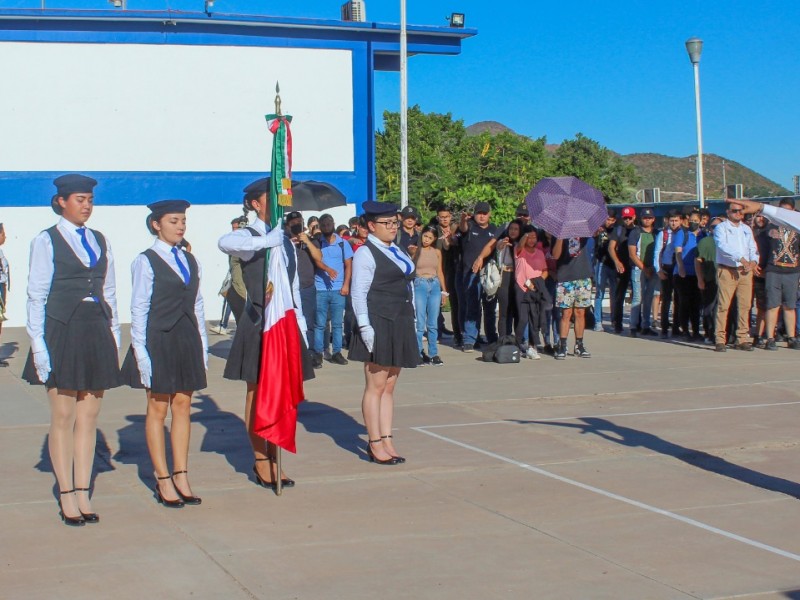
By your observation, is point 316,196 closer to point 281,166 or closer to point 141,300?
point 281,166

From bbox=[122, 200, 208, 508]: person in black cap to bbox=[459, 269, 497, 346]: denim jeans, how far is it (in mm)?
7995

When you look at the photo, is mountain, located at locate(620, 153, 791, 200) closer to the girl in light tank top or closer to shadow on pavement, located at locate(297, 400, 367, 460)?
the girl in light tank top

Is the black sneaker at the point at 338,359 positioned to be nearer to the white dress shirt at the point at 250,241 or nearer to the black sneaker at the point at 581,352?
the black sneaker at the point at 581,352

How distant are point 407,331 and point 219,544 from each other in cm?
259

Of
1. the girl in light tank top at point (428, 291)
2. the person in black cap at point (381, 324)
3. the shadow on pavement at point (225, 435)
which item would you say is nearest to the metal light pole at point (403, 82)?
the girl in light tank top at point (428, 291)

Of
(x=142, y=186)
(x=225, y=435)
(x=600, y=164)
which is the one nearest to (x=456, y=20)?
(x=142, y=186)

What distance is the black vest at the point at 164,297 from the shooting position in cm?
674

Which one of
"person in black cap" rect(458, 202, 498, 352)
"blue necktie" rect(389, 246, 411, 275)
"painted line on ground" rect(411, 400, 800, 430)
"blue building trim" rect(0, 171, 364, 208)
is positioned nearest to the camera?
"blue necktie" rect(389, 246, 411, 275)

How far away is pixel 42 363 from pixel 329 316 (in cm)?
789

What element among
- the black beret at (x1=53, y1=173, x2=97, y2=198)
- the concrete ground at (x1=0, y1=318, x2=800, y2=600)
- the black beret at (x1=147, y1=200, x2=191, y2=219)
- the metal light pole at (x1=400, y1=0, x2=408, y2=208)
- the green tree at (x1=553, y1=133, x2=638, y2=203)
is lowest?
the concrete ground at (x1=0, y1=318, x2=800, y2=600)

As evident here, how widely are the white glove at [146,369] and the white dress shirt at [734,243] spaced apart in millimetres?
9580

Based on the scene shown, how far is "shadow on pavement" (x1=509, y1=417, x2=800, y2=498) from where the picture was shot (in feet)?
24.4

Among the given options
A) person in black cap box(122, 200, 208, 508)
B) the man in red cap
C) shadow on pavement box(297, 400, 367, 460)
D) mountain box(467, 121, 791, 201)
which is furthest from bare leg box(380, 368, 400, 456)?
mountain box(467, 121, 791, 201)

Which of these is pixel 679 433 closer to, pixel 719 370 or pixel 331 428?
pixel 331 428
